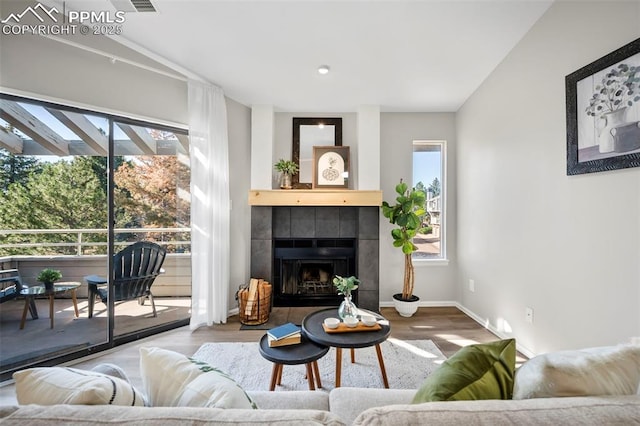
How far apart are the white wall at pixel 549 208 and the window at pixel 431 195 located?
53cm

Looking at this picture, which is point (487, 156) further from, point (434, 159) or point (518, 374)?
point (518, 374)

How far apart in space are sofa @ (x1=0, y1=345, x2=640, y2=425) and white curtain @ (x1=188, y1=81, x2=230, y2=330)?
7.32 feet

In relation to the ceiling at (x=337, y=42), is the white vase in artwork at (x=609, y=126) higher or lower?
lower

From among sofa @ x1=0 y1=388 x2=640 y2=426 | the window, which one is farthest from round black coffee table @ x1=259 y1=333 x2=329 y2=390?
the window

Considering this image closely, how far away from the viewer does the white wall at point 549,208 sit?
153cm

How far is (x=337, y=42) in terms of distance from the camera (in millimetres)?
2256

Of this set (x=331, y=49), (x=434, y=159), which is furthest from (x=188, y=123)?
(x=434, y=159)

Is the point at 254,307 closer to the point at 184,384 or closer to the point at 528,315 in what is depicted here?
the point at 184,384

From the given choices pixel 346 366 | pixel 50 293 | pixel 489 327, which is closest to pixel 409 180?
pixel 489 327

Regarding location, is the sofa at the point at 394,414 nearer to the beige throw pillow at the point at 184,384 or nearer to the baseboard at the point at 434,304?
the beige throw pillow at the point at 184,384

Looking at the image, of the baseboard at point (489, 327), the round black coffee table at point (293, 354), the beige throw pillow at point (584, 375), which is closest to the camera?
the beige throw pillow at point (584, 375)

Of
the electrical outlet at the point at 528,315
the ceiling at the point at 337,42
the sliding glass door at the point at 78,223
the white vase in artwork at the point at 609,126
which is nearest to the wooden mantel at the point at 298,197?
the sliding glass door at the point at 78,223

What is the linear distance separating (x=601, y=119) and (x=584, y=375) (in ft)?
5.36

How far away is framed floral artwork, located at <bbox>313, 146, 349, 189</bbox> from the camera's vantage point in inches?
138
